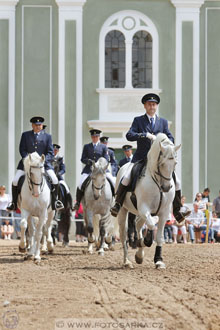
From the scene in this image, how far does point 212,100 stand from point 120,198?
18418mm

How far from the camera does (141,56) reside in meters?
31.9

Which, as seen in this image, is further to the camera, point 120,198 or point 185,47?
point 185,47

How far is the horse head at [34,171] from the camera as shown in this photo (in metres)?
15.1

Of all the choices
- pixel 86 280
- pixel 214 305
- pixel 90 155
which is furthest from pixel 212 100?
pixel 214 305

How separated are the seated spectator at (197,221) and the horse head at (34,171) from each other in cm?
1179

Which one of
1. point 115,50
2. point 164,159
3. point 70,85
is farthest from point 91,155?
point 115,50

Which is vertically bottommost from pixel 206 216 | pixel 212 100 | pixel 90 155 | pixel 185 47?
pixel 206 216

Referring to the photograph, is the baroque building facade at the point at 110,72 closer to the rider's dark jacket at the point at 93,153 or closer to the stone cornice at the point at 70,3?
the stone cornice at the point at 70,3

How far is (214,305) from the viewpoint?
8680mm

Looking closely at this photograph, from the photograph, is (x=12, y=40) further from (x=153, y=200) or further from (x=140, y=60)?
(x=153, y=200)

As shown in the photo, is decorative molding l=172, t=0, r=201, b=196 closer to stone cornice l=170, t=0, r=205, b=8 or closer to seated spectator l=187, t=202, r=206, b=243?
stone cornice l=170, t=0, r=205, b=8

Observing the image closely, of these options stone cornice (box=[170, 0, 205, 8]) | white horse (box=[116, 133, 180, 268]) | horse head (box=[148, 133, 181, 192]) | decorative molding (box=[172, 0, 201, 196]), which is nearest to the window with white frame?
A: decorative molding (box=[172, 0, 201, 196])

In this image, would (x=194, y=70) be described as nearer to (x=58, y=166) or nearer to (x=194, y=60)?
(x=194, y=60)

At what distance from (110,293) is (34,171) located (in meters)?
5.74
